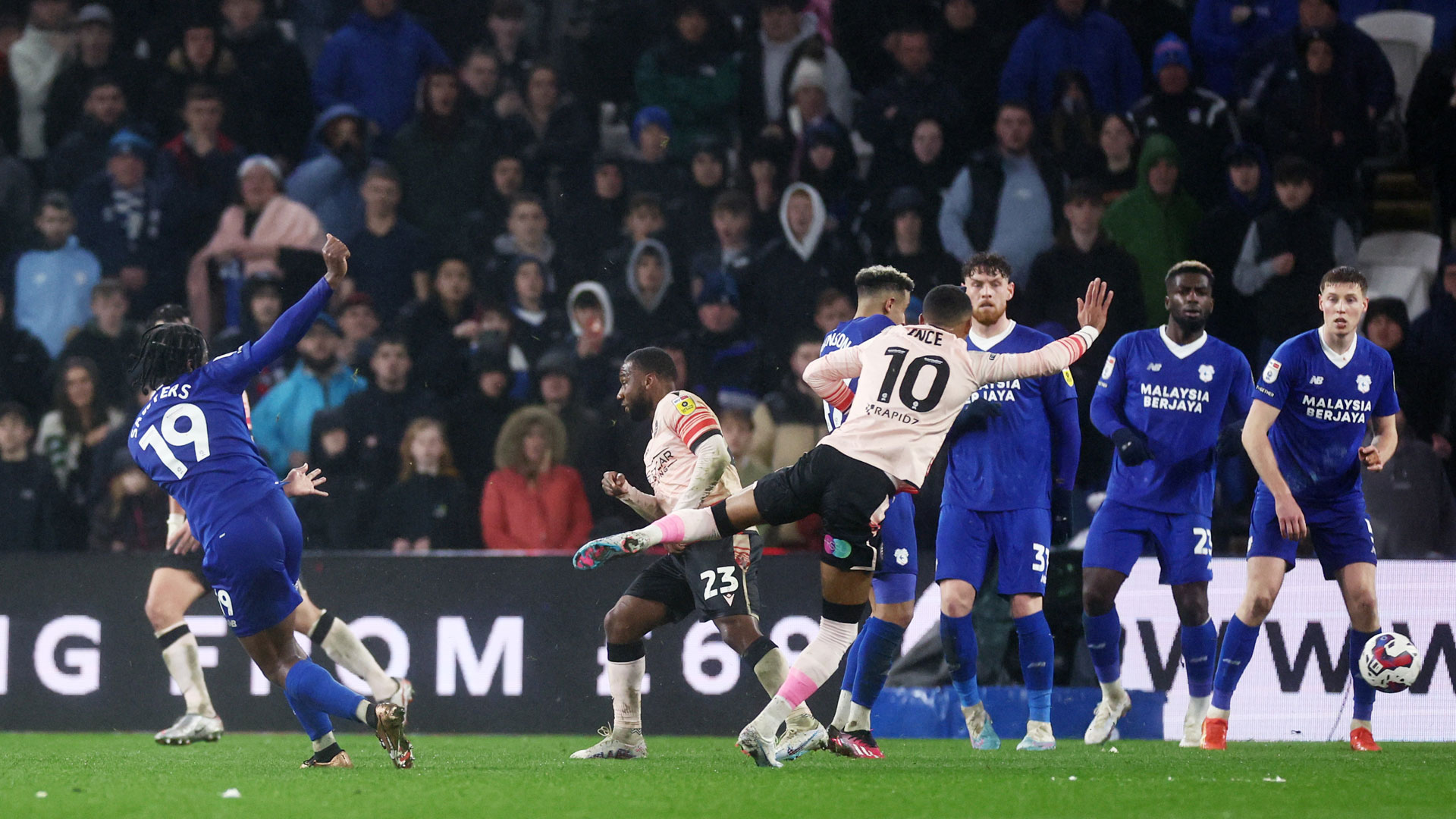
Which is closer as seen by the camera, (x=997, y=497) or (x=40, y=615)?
(x=997, y=497)

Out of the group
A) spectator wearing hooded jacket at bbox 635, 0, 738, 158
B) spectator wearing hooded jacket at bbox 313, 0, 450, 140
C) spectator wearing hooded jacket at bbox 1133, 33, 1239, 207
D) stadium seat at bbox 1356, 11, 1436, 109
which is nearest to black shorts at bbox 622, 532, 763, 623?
spectator wearing hooded jacket at bbox 1133, 33, 1239, 207

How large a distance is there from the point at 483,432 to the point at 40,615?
3.24m

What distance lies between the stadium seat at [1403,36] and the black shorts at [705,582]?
28.9ft

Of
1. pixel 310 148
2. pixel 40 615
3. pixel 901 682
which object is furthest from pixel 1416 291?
pixel 40 615

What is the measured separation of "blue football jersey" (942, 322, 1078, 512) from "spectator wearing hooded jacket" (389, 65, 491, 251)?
6.31m

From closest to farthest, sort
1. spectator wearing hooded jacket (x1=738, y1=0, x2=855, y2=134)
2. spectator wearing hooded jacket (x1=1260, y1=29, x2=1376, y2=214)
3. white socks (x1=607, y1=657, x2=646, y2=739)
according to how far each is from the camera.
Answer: white socks (x1=607, y1=657, x2=646, y2=739)
spectator wearing hooded jacket (x1=1260, y1=29, x2=1376, y2=214)
spectator wearing hooded jacket (x1=738, y1=0, x2=855, y2=134)

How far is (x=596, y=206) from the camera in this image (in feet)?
44.8

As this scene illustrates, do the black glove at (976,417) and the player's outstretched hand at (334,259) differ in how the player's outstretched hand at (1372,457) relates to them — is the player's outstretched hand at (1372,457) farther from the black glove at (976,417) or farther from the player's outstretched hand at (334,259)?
the player's outstretched hand at (334,259)

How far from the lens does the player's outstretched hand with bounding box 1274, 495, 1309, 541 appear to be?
28.2 ft

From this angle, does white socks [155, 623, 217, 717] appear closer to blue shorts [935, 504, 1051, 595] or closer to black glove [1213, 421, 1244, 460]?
blue shorts [935, 504, 1051, 595]

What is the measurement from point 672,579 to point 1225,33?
8522 millimetres

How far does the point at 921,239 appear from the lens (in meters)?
12.7

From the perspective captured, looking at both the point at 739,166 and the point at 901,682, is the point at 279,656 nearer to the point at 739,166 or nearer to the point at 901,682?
the point at 901,682

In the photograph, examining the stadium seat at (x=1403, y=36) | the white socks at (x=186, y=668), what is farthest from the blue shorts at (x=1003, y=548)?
the stadium seat at (x=1403, y=36)
